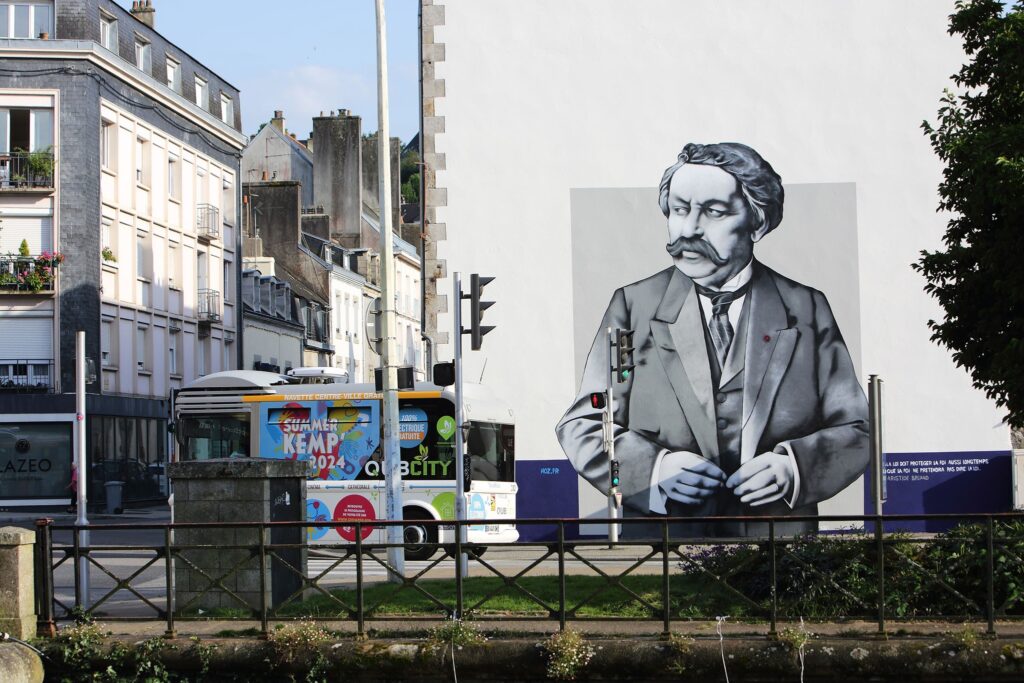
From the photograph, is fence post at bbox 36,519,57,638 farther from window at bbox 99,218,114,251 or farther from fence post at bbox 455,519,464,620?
window at bbox 99,218,114,251

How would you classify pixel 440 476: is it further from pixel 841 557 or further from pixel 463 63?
pixel 841 557

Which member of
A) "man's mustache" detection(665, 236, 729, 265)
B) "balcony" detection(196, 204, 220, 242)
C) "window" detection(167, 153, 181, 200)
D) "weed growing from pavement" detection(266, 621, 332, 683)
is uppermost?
"window" detection(167, 153, 181, 200)

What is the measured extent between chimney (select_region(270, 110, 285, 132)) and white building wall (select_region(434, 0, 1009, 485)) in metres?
46.1

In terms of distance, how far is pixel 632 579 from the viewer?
11695 millimetres

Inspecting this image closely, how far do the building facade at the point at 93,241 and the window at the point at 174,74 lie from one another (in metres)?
0.05

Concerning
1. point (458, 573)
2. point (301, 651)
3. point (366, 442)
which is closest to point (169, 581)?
point (301, 651)

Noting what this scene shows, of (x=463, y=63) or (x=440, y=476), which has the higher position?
(x=463, y=63)

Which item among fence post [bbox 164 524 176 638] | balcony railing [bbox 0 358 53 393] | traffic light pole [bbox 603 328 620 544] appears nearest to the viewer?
fence post [bbox 164 524 176 638]

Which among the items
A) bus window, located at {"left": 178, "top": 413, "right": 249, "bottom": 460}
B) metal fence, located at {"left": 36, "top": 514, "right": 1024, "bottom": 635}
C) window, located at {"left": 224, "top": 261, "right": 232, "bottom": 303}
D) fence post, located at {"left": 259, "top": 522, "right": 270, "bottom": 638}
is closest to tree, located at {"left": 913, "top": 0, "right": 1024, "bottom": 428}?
metal fence, located at {"left": 36, "top": 514, "right": 1024, "bottom": 635}

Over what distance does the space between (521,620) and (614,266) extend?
42.7 ft

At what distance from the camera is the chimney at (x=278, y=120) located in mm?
69000

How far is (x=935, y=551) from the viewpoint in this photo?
37.1 ft

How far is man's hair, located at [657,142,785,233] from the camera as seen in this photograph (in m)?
24.0

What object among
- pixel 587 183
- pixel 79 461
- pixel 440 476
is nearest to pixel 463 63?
pixel 587 183
